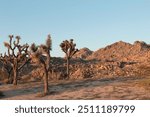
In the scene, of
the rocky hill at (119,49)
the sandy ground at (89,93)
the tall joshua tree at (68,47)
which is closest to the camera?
the sandy ground at (89,93)

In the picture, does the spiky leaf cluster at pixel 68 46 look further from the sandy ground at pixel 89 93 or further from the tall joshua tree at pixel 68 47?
the sandy ground at pixel 89 93

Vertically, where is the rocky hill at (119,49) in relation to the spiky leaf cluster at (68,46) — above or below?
above

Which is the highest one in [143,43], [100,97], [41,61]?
[143,43]

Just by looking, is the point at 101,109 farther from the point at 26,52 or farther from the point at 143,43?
the point at 143,43

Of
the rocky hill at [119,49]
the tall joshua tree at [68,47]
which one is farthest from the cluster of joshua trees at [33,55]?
the rocky hill at [119,49]

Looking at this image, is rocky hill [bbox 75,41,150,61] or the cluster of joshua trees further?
rocky hill [bbox 75,41,150,61]

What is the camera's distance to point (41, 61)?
81.5 feet

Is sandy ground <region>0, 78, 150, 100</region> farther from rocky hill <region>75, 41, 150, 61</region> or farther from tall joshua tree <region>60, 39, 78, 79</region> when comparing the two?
rocky hill <region>75, 41, 150, 61</region>

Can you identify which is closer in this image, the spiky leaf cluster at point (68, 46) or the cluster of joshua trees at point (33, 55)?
the cluster of joshua trees at point (33, 55)

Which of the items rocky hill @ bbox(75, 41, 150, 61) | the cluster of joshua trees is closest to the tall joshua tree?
the cluster of joshua trees

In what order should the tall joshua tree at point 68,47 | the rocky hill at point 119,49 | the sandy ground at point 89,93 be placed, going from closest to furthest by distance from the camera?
the sandy ground at point 89,93, the tall joshua tree at point 68,47, the rocky hill at point 119,49

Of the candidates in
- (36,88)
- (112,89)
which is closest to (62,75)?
(36,88)

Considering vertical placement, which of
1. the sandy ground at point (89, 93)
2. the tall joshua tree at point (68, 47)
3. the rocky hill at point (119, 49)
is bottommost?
the sandy ground at point (89, 93)

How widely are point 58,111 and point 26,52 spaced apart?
22.3 metres
